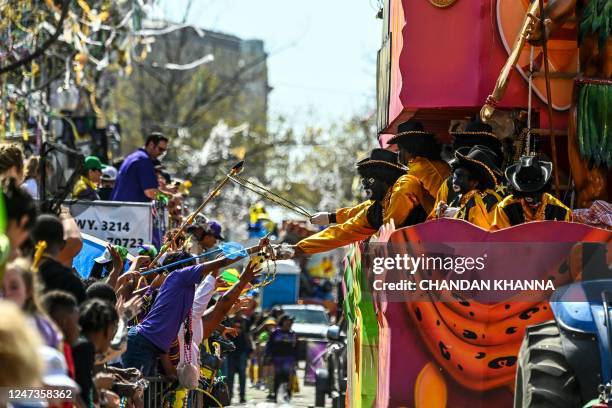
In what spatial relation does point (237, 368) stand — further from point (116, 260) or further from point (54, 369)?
point (54, 369)

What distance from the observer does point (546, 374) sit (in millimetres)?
8359

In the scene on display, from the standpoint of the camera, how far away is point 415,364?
31.3 ft

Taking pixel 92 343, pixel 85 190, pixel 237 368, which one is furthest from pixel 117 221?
pixel 237 368

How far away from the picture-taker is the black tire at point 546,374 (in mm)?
8297

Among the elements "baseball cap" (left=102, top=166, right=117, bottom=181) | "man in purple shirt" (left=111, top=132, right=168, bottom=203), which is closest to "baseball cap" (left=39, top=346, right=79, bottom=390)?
"man in purple shirt" (left=111, top=132, right=168, bottom=203)

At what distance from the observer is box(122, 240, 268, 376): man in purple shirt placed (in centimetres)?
1148

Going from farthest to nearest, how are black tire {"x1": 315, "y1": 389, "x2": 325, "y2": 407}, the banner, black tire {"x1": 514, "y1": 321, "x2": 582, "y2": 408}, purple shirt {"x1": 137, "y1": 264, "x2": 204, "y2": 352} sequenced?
black tire {"x1": 315, "y1": 389, "x2": 325, "y2": 407}
the banner
purple shirt {"x1": 137, "y1": 264, "x2": 204, "y2": 352}
black tire {"x1": 514, "y1": 321, "x2": 582, "y2": 408}

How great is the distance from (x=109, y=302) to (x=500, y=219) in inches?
134

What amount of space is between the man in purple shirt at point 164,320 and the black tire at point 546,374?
3690 mm

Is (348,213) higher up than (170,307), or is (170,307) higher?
(348,213)

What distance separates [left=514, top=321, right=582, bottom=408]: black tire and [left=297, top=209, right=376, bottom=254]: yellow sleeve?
3.91m

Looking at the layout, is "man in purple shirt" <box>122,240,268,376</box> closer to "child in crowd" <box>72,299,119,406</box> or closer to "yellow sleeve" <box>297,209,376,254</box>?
"yellow sleeve" <box>297,209,376,254</box>

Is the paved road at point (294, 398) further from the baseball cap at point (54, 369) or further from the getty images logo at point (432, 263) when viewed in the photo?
the baseball cap at point (54, 369)

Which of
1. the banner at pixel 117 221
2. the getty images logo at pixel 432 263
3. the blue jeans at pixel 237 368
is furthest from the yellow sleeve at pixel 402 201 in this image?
the blue jeans at pixel 237 368
